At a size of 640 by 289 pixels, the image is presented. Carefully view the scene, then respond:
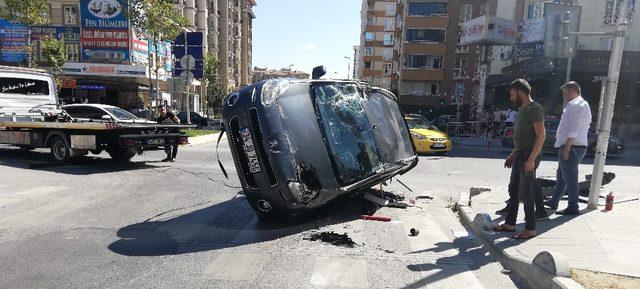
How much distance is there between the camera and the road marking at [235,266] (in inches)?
152

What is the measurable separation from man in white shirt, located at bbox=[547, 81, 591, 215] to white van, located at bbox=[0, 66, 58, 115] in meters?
12.8

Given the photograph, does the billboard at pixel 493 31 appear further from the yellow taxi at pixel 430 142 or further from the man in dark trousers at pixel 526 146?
the man in dark trousers at pixel 526 146

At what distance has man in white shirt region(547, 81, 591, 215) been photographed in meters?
5.57

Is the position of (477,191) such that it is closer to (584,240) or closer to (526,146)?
(584,240)

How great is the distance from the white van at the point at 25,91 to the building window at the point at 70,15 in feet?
102

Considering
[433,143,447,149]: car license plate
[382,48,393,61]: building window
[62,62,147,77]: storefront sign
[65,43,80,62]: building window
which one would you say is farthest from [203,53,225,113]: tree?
[382,48,393,61]: building window

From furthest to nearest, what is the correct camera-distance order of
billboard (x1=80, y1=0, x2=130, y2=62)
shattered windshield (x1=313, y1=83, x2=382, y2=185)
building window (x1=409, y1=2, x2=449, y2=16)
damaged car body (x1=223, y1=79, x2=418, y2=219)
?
1. building window (x1=409, y1=2, x2=449, y2=16)
2. billboard (x1=80, y1=0, x2=130, y2=62)
3. shattered windshield (x1=313, y1=83, x2=382, y2=185)
4. damaged car body (x1=223, y1=79, x2=418, y2=219)

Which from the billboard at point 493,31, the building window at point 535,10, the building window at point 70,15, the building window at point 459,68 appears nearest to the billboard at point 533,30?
the billboard at point 493,31

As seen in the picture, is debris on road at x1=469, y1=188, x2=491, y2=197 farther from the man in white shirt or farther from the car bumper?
the car bumper

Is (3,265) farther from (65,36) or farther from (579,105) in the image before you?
(65,36)

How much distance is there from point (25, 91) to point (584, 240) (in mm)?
13768

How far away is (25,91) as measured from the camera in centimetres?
1205

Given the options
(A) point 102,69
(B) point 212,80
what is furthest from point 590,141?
(B) point 212,80

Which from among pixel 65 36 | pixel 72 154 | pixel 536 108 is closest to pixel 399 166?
pixel 536 108
